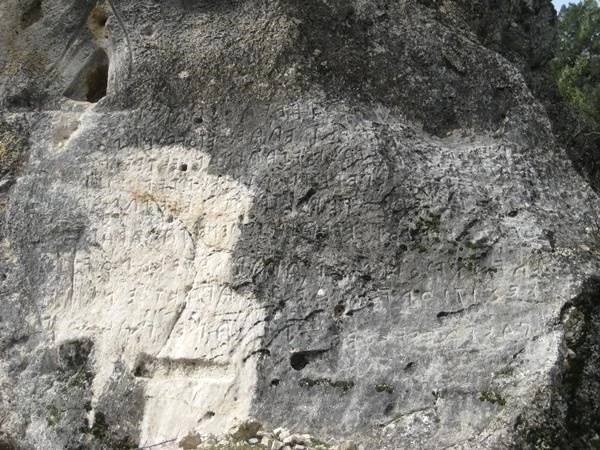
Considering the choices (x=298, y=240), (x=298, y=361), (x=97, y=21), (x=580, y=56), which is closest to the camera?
(x=298, y=361)

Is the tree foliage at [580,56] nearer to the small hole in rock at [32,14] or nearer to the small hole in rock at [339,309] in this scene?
the small hole in rock at [32,14]

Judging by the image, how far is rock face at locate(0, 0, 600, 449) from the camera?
5918mm

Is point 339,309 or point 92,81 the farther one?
point 92,81

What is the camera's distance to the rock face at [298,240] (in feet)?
19.4

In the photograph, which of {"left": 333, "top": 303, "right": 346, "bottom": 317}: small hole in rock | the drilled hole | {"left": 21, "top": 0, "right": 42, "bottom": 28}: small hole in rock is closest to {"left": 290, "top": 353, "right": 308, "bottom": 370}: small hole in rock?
{"left": 333, "top": 303, "right": 346, "bottom": 317}: small hole in rock

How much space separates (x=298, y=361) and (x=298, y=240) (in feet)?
3.17

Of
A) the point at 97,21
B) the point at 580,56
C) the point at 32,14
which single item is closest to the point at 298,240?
the point at 97,21

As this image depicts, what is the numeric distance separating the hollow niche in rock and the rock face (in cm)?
24

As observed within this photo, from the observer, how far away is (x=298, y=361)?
6250 millimetres

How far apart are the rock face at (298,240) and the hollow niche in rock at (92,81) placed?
24 cm

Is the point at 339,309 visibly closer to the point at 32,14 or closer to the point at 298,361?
the point at 298,361

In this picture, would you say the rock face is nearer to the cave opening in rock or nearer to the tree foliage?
the cave opening in rock

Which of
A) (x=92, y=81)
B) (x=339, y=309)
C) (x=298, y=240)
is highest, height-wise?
(x=92, y=81)

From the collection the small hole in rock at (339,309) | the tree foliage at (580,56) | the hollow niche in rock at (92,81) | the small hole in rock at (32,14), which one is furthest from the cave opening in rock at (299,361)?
the tree foliage at (580,56)
